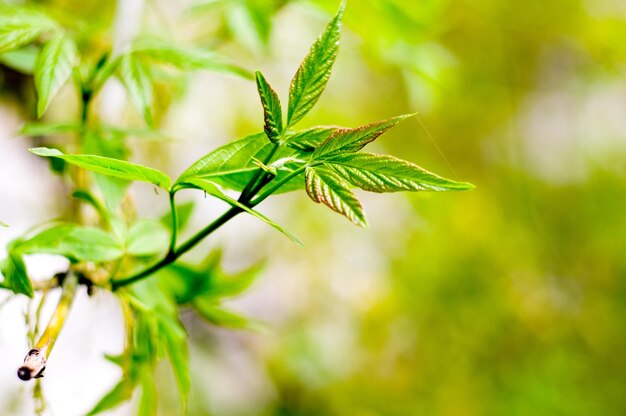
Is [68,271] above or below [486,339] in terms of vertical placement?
below

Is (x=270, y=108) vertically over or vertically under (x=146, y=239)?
over

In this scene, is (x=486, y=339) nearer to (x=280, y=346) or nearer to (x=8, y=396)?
(x=280, y=346)

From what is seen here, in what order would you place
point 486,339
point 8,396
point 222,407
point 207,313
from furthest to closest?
point 486,339 → point 222,407 → point 8,396 → point 207,313

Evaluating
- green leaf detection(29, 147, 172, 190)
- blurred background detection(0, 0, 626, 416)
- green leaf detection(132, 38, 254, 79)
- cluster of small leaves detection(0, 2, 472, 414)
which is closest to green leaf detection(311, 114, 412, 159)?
cluster of small leaves detection(0, 2, 472, 414)

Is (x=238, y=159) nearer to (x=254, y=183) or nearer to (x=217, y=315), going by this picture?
(x=254, y=183)

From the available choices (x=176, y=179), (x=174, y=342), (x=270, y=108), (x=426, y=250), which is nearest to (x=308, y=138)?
(x=270, y=108)

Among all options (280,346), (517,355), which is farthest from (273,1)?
(517,355)

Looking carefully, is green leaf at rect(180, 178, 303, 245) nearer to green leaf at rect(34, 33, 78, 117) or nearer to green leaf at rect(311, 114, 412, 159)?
green leaf at rect(311, 114, 412, 159)
